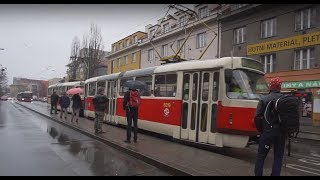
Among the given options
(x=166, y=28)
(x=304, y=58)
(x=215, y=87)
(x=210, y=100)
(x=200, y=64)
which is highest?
(x=166, y=28)

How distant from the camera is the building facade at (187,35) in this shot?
3412 centimetres

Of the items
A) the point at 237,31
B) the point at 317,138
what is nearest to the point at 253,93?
the point at 317,138

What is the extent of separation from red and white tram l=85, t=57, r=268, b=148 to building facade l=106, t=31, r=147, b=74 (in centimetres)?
3735

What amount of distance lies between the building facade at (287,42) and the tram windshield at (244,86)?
14.6m

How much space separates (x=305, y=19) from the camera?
2630 centimetres

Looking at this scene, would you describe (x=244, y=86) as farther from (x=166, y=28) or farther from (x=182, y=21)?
(x=166, y=28)

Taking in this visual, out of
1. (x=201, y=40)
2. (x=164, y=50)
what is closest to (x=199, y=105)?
(x=201, y=40)

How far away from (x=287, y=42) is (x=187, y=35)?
9.11 metres

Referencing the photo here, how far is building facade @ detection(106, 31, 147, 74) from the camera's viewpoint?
5153 centimetres

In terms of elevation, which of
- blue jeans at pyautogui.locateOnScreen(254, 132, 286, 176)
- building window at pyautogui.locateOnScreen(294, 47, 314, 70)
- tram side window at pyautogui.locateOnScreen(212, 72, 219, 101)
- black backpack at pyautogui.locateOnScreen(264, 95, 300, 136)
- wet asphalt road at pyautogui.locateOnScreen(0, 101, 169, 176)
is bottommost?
wet asphalt road at pyautogui.locateOnScreen(0, 101, 169, 176)

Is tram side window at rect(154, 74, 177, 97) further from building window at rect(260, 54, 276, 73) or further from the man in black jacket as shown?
building window at rect(260, 54, 276, 73)

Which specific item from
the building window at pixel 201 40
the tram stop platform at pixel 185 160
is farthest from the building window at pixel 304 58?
the tram stop platform at pixel 185 160

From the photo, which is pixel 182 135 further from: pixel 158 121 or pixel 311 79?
pixel 311 79

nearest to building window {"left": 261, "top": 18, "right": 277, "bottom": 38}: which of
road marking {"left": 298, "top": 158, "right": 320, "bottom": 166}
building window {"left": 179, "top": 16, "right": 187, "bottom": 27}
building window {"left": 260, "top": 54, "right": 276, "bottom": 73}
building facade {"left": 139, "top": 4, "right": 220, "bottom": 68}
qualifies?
building window {"left": 260, "top": 54, "right": 276, "bottom": 73}
